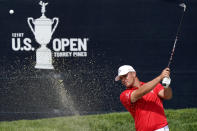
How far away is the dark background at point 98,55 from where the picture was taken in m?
8.18

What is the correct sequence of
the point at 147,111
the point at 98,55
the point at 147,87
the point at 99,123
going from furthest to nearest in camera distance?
the point at 98,55, the point at 99,123, the point at 147,111, the point at 147,87

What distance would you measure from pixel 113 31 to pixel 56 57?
1.22 m

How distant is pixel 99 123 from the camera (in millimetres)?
7629

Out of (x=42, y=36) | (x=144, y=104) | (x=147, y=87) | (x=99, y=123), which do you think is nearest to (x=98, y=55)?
(x=42, y=36)

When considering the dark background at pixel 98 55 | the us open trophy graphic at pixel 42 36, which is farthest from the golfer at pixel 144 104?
the us open trophy graphic at pixel 42 36

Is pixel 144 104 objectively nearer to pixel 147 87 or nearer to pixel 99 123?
pixel 147 87

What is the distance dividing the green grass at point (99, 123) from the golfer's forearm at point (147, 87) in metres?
3.21

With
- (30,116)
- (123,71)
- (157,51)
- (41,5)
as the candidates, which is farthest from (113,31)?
(123,71)

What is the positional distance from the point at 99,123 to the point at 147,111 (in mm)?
3315

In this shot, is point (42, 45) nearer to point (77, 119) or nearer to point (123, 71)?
point (77, 119)

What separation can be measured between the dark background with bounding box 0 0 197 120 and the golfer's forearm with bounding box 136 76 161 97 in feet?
13.0

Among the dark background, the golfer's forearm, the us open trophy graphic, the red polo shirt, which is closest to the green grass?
the dark background

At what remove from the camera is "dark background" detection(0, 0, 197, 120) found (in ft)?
26.8

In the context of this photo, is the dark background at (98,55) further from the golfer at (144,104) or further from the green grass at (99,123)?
the golfer at (144,104)
